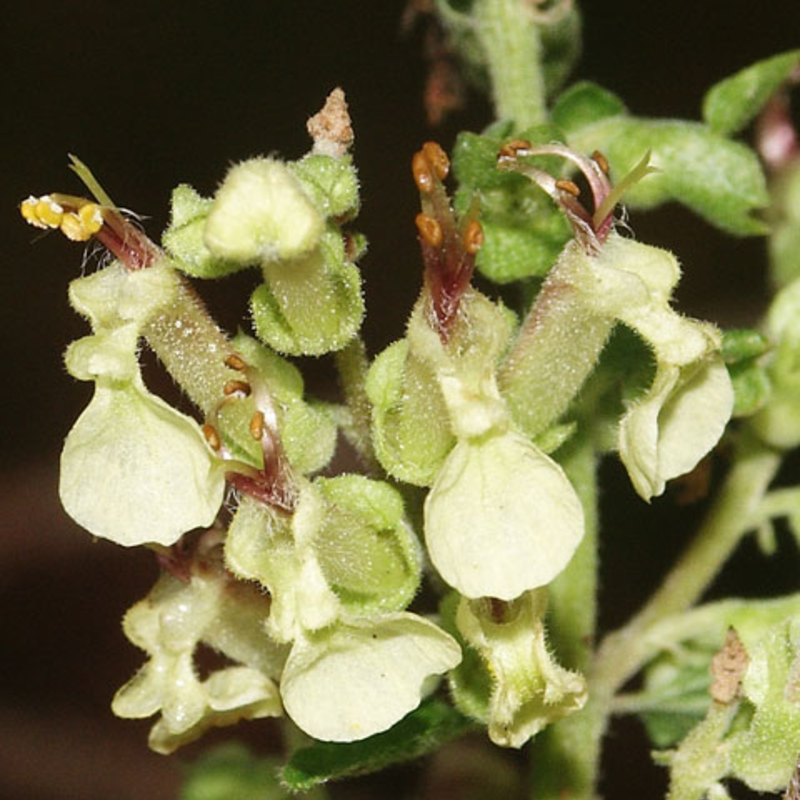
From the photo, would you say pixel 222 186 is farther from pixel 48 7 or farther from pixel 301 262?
pixel 48 7

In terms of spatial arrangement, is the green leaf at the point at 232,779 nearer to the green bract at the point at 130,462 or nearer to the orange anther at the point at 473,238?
the green bract at the point at 130,462

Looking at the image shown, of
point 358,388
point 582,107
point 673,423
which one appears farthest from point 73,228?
point 582,107

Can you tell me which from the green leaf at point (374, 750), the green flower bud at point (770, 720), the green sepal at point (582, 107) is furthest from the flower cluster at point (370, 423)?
the green sepal at point (582, 107)

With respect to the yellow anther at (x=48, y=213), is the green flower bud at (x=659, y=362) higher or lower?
lower

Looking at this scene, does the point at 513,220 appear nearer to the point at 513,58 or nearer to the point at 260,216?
the point at 513,58

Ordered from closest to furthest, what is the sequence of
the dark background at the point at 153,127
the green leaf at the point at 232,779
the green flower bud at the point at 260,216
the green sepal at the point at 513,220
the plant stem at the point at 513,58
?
the green flower bud at the point at 260,216, the green sepal at the point at 513,220, the plant stem at the point at 513,58, the green leaf at the point at 232,779, the dark background at the point at 153,127

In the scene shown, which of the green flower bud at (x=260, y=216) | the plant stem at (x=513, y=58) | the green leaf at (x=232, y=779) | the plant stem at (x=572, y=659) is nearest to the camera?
the green flower bud at (x=260, y=216)

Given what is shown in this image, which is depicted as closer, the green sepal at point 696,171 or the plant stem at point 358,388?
the plant stem at point 358,388
